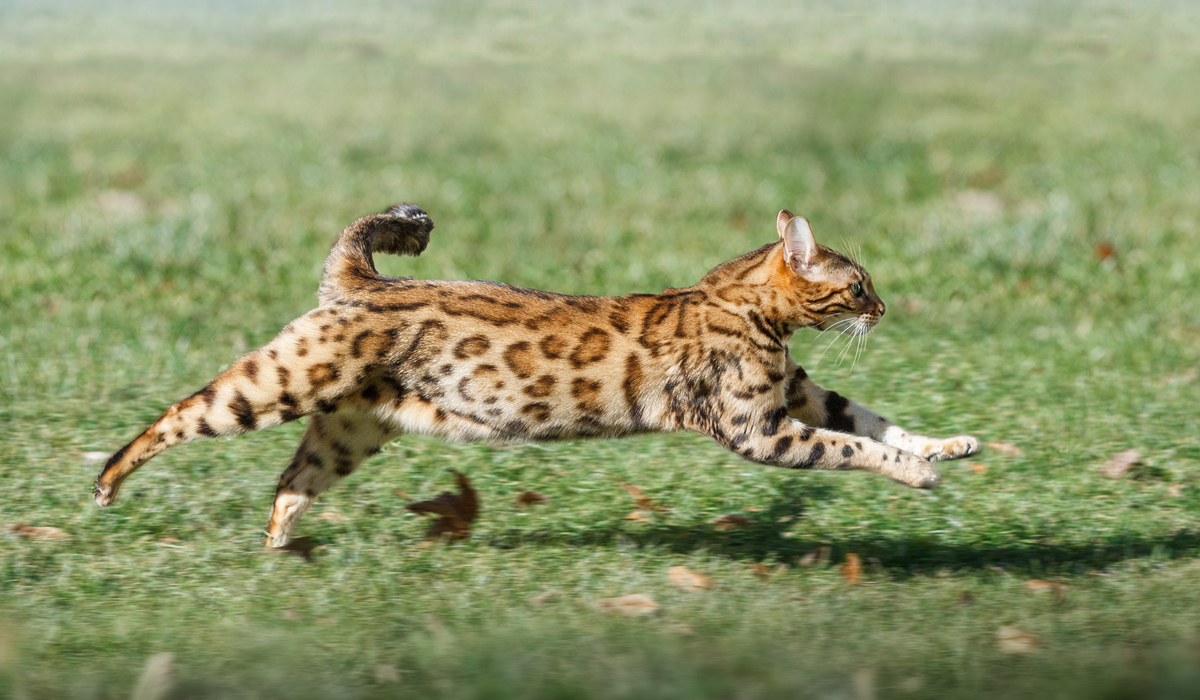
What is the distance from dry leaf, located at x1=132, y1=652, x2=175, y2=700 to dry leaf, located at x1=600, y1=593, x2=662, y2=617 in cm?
179

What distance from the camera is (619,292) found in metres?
11.5

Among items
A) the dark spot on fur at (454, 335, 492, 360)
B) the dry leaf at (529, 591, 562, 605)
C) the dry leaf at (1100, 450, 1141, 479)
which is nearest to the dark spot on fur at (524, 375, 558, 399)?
the dark spot on fur at (454, 335, 492, 360)

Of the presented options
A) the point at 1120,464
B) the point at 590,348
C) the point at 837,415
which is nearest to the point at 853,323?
the point at 837,415

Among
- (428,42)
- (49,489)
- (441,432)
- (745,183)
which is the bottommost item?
(49,489)

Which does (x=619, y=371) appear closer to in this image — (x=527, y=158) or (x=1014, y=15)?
(x=527, y=158)

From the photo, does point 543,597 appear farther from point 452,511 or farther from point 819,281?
point 819,281

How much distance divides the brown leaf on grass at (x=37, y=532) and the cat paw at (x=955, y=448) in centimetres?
398

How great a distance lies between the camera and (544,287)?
11.7 metres

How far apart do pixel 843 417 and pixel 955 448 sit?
558 millimetres

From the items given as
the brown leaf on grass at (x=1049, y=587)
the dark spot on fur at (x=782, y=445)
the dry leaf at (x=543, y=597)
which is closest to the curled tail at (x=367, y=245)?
the dry leaf at (x=543, y=597)

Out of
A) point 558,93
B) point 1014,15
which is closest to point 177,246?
point 558,93

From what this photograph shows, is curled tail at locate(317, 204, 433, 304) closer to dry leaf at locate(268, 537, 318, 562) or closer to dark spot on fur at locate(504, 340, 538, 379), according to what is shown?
dark spot on fur at locate(504, 340, 538, 379)

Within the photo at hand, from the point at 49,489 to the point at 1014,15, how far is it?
1375 cm

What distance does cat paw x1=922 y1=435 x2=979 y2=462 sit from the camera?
6320 millimetres
